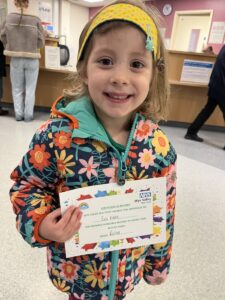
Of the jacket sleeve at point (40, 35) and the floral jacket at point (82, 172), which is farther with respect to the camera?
the jacket sleeve at point (40, 35)

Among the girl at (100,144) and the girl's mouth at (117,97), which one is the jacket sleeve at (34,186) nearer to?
the girl at (100,144)

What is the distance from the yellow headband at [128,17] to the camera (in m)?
0.54

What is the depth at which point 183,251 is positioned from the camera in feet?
4.44

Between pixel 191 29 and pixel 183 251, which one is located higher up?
pixel 191 29

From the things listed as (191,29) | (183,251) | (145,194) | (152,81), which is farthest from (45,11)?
(145,194)

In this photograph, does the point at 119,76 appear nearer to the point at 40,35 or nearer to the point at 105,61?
the point at 105,61

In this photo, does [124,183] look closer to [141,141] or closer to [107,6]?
[141,141]

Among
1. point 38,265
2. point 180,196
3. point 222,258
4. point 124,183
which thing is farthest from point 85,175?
point 180,196

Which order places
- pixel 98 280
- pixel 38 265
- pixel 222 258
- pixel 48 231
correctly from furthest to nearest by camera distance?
pixel 222 258 → pixel 38 265 → pixel 98 280 → pixel 48 231

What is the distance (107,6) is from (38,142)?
335mm

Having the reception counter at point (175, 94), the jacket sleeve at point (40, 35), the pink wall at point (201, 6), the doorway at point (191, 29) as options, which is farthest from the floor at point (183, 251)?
the doorway at point (191, 29)

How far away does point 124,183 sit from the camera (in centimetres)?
55

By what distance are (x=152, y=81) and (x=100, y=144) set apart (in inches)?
8.9

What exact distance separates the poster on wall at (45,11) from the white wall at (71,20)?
446mm
